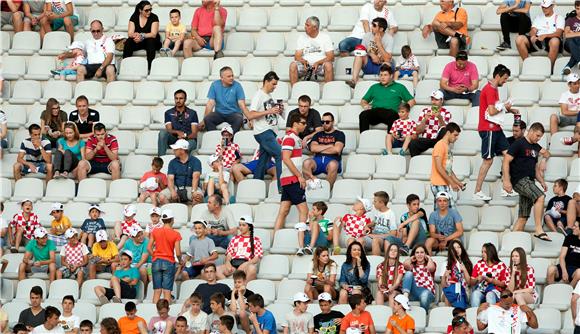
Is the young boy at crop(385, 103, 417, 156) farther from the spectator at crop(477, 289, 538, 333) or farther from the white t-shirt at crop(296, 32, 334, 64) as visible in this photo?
the spectator at crop(477, 289, 538, 333)

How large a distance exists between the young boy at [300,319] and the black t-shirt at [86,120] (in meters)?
4.83

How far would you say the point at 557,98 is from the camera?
21938mm

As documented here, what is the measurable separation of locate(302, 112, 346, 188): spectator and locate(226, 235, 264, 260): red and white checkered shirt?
1470mm

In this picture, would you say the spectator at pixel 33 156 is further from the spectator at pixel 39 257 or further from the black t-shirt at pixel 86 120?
the spectator at pixel 39 257

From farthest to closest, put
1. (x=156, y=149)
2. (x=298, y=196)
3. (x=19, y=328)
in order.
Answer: (x=156, y=149) < (x=298, y=196) < (x=19, y=328)

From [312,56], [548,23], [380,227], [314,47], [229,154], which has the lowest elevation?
[380,227]

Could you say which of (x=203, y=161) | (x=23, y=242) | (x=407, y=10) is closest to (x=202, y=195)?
(x=203, y=161)

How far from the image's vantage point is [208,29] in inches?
939

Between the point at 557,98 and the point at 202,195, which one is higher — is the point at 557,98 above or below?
above

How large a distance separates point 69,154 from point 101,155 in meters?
0.40

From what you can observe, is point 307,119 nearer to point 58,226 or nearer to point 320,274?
point 320,274

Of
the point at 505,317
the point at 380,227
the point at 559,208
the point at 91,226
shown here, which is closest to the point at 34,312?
the point at 91,226

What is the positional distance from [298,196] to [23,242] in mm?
3434

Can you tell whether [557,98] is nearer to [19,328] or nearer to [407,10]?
[407,10]
